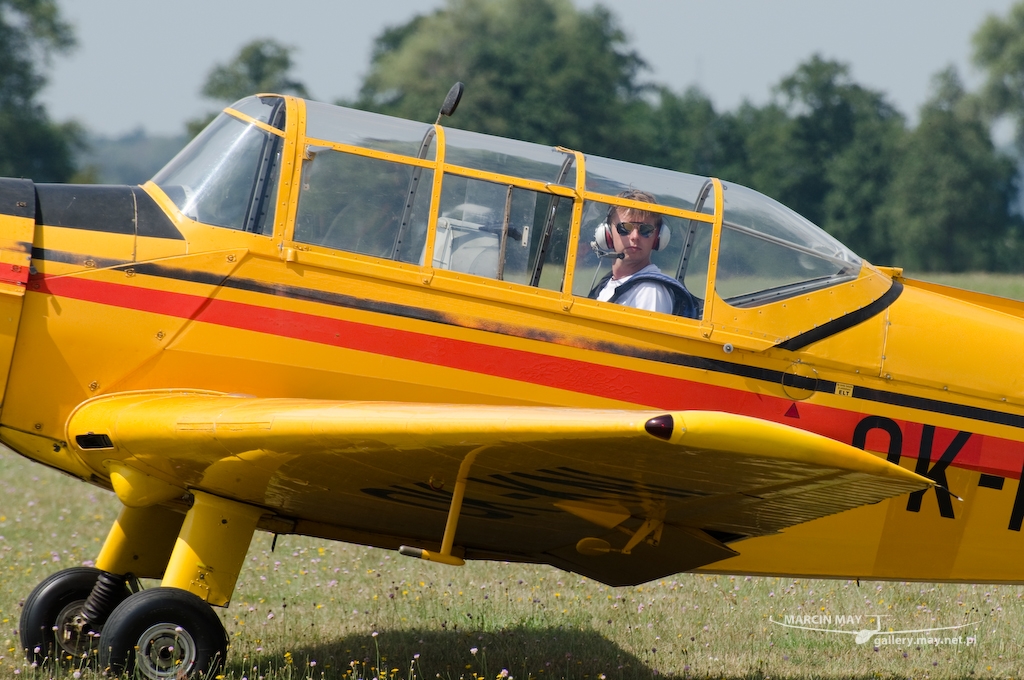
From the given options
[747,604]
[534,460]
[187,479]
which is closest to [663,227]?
[534,460]

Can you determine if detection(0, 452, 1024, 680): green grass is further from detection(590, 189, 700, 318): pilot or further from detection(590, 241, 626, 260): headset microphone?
detection(590, 241, 626, 260): headset microphone

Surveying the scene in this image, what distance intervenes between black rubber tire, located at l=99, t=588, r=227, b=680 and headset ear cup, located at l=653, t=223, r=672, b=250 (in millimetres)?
2767

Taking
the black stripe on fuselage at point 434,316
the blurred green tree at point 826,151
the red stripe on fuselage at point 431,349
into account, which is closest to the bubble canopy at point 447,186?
the black stripe on fuselage at point 434,316

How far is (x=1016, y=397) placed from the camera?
5.61m

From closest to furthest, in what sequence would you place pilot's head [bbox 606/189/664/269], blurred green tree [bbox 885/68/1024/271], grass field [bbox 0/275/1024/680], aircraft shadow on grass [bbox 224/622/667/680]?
1. pilot's head [bbox 606/189/664/269]
2. aircraft shadow on grass [bbox 224/622/667/680]
3. grass field [bbox 0/275/1024/680]
4. blurred green tree [bbox 885/68/1024/271]

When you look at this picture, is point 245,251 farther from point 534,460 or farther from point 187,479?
point 534,460

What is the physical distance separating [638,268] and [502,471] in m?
1.48

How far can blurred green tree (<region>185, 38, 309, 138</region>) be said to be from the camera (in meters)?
80.1

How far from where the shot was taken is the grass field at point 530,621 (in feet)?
20.5

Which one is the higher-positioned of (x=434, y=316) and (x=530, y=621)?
(x=434, y=316)

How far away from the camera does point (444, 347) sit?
5.21m

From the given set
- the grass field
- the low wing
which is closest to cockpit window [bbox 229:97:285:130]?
the low wing

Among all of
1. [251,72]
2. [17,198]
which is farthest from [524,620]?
[251,72]

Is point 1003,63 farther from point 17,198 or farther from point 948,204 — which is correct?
point 17,198
